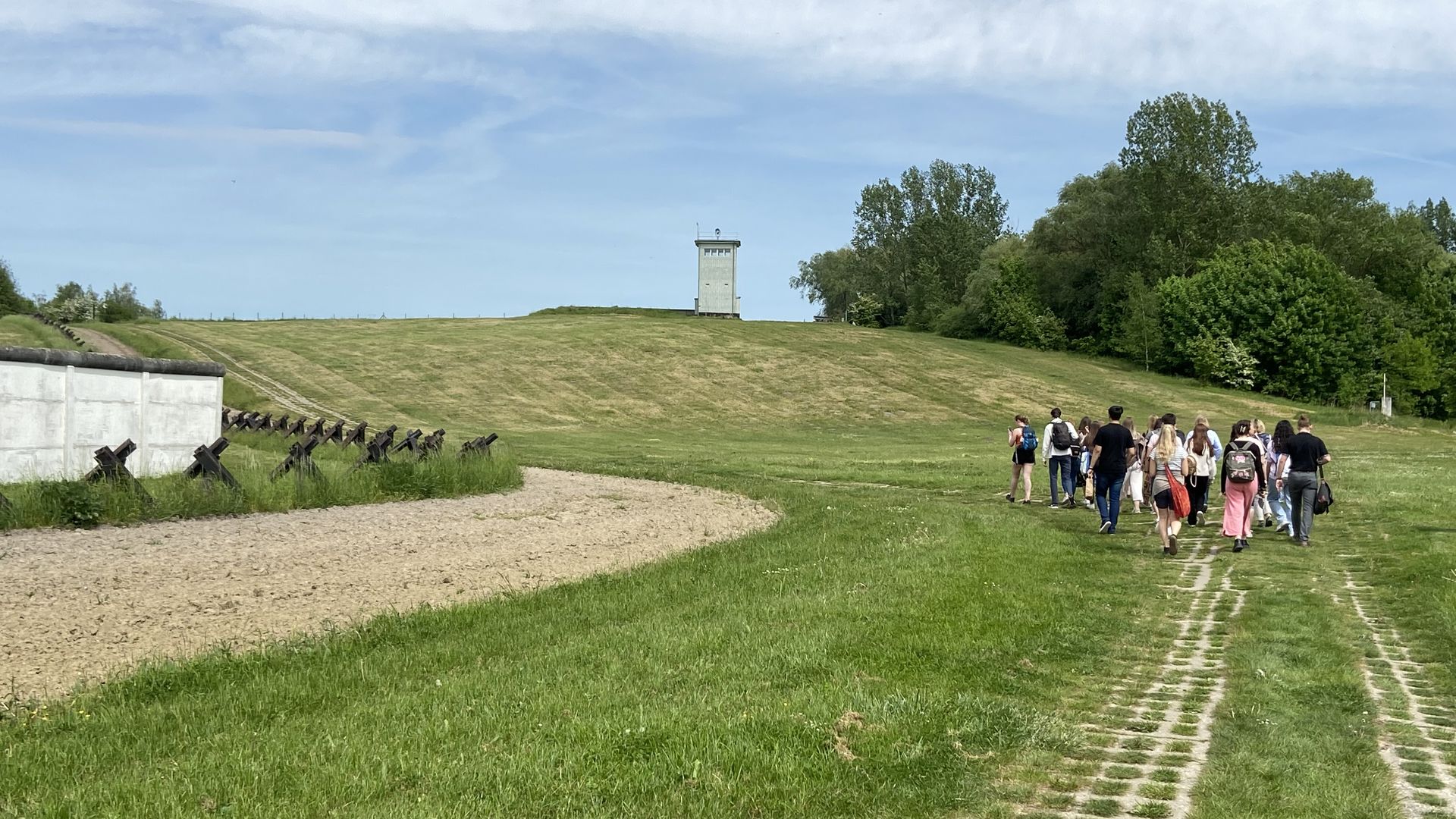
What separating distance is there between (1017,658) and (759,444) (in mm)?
37089

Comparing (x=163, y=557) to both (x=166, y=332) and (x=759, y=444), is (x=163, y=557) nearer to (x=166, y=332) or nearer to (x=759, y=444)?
(x=759, y=444)

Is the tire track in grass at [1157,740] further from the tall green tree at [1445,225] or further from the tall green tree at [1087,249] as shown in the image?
the tall green tree at [1445,225]

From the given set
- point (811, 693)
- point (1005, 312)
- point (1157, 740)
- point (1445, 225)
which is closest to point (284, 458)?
point (811, 693)

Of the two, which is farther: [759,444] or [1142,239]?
[1142,239]

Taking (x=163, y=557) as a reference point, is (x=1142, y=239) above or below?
above

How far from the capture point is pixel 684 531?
18047 mm

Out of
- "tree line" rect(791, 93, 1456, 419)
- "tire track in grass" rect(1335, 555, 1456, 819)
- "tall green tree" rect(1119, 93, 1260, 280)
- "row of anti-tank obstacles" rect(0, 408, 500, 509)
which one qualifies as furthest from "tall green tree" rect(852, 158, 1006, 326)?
"tire track in grass" rect(1335, 555, 1456, 819)

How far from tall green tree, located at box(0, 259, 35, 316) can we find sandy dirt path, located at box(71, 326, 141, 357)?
142 feet

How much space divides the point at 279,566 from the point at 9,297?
4457 inches

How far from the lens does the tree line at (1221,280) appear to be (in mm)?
79125

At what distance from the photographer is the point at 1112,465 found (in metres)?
19.4

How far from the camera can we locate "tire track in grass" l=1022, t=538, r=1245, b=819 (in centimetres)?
615

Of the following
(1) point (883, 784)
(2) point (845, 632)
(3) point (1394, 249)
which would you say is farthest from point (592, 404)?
(3) point (1394, 249)

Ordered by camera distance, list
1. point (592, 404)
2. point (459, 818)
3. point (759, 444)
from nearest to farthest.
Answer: point (459, 818) → point (759, 444) → point (592, 404)
